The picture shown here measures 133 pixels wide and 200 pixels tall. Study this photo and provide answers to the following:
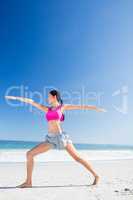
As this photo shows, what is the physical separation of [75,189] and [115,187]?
786 mm

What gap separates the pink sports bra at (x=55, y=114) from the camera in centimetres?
714

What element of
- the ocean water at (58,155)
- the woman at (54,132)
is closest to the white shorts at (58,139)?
the woman at (54,132)

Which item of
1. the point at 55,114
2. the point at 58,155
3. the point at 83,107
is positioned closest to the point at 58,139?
the point at 55,114

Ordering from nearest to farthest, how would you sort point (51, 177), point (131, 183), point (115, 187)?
point (115, 187)
point (131, 183)
point (51, 177)

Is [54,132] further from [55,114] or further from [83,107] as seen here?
[83,107]

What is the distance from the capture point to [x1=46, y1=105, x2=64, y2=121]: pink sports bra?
714cm

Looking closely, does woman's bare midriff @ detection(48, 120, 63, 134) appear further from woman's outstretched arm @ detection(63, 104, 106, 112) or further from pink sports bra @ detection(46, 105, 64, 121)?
woman's outstretched arm @ detection(63, 104, 106, 112)

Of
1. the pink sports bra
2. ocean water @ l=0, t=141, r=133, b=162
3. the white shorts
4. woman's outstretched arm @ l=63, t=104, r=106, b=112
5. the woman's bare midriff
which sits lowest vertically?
ocean water @ l=0, t=141, r=133, b=162

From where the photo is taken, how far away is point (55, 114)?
23.5 ft

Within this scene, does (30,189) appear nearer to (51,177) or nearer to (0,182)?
(0,182)

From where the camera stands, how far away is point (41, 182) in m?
8.12

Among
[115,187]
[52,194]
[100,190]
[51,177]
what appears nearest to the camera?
[52,194]

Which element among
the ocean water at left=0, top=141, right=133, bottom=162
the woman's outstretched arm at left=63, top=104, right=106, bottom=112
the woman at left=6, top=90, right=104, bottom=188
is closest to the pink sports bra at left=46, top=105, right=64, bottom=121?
the woman at left=6, top=90, right=104, bottom=188

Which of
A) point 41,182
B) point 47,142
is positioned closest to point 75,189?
point 47,142
